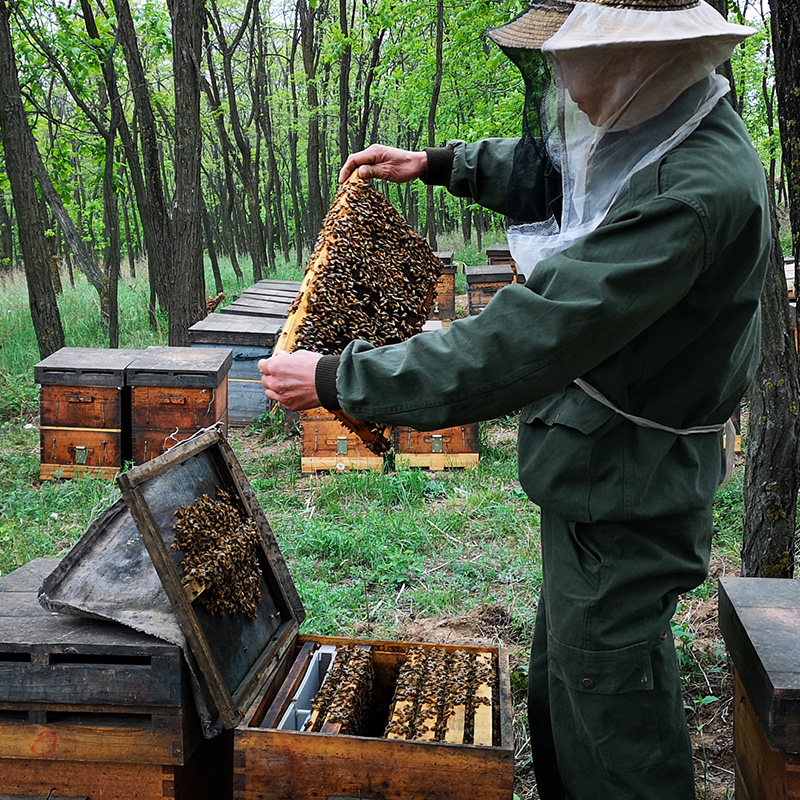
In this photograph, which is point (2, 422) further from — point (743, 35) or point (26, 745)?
point (743, 35)

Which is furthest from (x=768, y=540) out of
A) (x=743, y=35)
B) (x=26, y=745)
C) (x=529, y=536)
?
(x=26, y=745)

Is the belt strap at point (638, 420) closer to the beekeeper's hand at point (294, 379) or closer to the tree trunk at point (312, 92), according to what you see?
the beekeeper's hand at point (294, 379)

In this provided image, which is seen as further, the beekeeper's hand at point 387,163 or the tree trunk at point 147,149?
the tree trunk at point 147,149

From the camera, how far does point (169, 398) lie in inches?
216

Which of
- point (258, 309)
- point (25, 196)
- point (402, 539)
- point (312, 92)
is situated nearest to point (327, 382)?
point (402, 539)

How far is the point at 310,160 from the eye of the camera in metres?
14.4

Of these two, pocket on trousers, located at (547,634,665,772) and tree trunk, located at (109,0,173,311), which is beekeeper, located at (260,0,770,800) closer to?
pocket on trousers, located at (547,634,665,772)

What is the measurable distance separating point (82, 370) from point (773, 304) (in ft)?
14.5

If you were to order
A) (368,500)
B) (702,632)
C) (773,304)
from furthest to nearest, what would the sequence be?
1. (368,500)
2. (702,632)
3. (773,304)

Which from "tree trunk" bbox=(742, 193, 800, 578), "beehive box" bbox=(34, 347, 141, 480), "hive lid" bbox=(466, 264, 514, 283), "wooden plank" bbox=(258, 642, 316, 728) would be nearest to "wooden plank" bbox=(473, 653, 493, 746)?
"wooden plank" bbox=(258, 642, 316, 728)

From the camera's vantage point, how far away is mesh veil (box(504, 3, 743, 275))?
159 cm

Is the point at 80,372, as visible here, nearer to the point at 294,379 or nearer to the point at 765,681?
the point at 294,379

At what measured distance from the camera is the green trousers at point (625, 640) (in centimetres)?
182

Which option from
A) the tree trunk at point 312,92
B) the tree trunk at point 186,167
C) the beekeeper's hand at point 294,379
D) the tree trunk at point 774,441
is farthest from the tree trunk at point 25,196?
the tree trunk at point 312,92
